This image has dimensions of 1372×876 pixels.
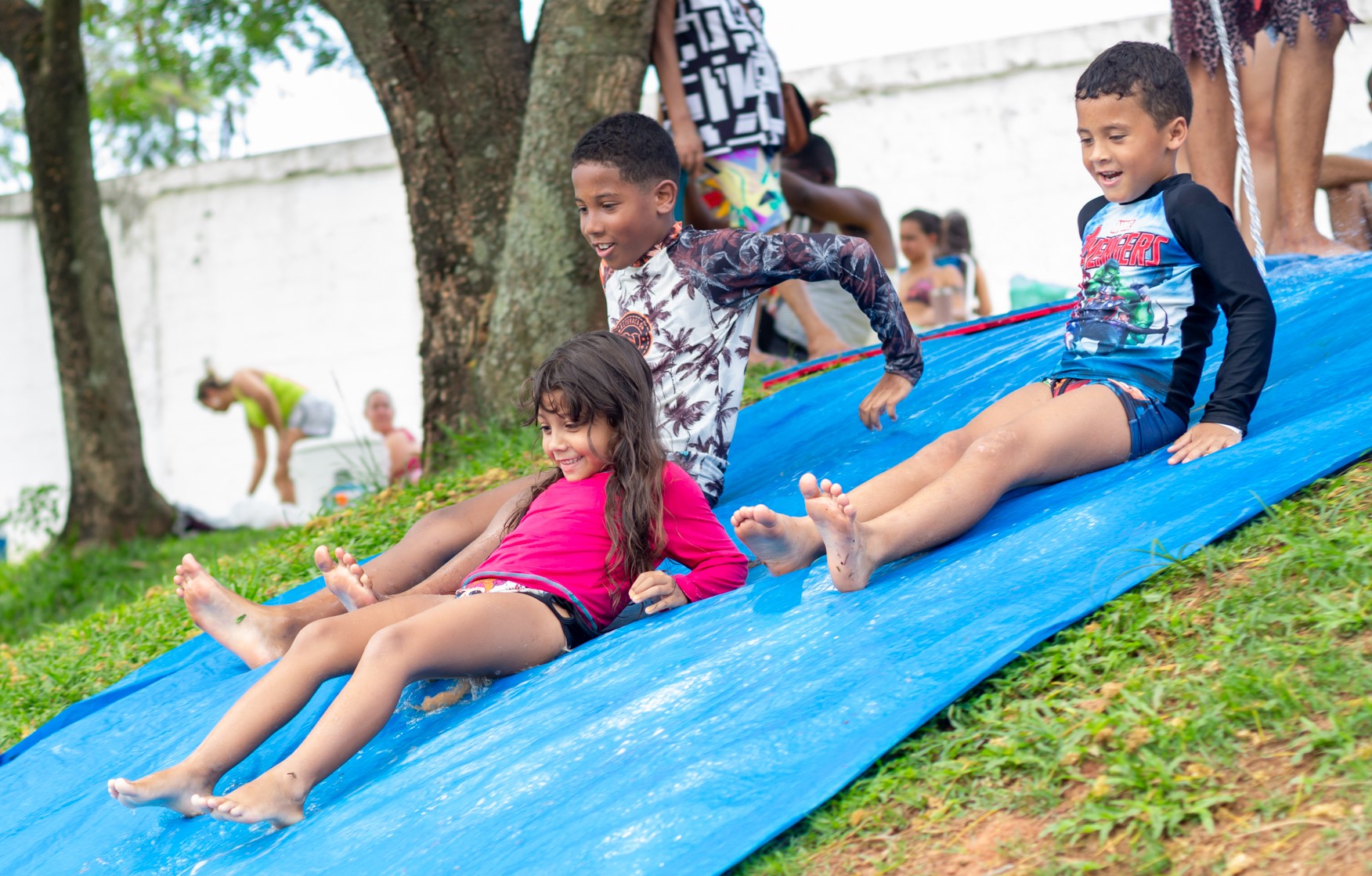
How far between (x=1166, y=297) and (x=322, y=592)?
2225 mm

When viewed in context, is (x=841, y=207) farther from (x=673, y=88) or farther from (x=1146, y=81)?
(x=1146, y=81)

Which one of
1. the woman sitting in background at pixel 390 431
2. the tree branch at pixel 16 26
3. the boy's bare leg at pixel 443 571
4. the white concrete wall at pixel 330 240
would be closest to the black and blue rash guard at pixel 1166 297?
the boy's bare leg at pixel 443 571

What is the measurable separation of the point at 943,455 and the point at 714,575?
589 millimetres

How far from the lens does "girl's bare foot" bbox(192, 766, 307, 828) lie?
231 cm

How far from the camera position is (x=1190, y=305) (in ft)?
9.92

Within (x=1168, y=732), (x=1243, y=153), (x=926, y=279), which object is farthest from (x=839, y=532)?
(x=926, y=279)

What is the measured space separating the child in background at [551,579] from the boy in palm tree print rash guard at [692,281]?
448mm

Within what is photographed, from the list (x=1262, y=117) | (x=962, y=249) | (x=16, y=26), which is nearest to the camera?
(x=1262, y=117)

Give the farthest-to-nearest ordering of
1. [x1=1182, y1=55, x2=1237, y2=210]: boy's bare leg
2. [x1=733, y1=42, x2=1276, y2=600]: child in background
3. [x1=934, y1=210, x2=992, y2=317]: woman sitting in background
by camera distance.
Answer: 1. [x1=934, y1=210, x2=992, y2=317]: woman sitting in background
2. [x1=1182, y1=55, x2=1237, y2=210]: boy's bare leg
3. [x1=733, y1=42, x2=1276, y2=600]: child in background

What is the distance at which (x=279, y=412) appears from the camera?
10773 millimetres

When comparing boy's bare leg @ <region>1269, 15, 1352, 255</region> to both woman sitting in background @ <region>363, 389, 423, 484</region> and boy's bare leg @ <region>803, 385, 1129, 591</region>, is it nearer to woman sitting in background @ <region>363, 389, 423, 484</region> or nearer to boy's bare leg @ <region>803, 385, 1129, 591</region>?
boy's bare leg @ <region>803, 385, 1129, 591</region>

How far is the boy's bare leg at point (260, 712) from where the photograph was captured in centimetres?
246

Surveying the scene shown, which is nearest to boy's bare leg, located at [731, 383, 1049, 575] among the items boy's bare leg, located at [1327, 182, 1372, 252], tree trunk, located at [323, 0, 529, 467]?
boy's bare leg, located at [1327, 182, 1372, 252]

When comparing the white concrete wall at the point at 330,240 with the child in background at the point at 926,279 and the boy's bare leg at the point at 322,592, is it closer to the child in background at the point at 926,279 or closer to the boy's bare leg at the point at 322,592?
the child in background at the point at 926,279
